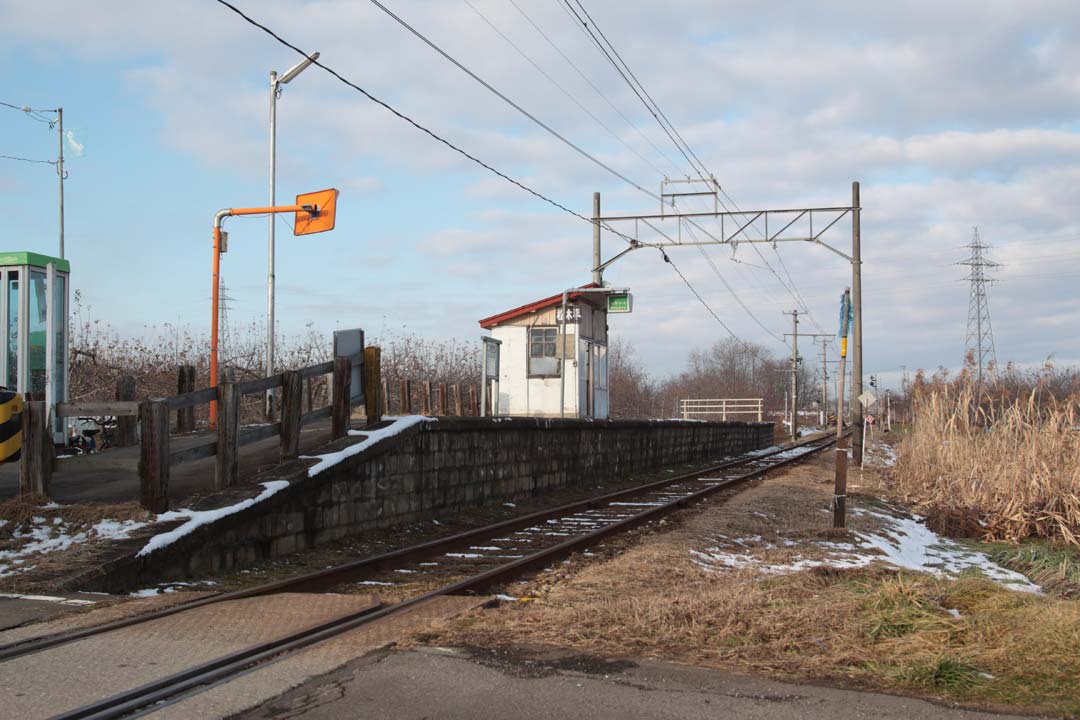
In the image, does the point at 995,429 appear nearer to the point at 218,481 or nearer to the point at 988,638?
the point at 988,638

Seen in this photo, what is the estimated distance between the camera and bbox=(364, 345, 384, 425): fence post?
444 inches

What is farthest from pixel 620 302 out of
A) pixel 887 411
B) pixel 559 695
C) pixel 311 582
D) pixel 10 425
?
pixel 887 411

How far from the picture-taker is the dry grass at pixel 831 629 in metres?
4.53

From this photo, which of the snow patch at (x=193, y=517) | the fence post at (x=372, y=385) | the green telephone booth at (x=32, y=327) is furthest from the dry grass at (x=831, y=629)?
the green telephone booth at (x=32, y=327)

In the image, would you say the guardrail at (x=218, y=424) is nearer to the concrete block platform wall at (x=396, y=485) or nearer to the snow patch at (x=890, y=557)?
the concrete block platform wall at (x=396, y=485)

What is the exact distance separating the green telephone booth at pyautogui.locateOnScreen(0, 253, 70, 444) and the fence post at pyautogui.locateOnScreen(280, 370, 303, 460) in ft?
9.59

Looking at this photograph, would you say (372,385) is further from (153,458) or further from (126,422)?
(153,458)

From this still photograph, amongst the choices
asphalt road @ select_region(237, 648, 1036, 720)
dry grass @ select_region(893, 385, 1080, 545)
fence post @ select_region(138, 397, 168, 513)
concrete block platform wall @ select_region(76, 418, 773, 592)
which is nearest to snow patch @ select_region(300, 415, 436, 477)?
concrete block platform wall @ select_region(76, 418, 773, 592)

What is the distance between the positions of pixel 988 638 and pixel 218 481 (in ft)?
21.2

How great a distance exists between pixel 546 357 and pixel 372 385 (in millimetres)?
13082

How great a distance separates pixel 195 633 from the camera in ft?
17.3

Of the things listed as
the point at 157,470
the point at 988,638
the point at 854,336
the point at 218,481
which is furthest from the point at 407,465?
the point at 854,336

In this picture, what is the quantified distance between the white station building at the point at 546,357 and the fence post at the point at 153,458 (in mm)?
16056

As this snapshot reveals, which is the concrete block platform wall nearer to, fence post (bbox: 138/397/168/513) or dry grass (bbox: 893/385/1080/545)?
fence post (bbox: 138/397/168/513)
